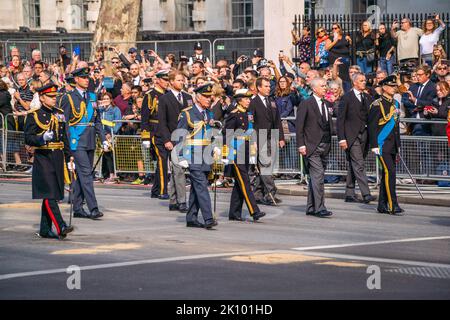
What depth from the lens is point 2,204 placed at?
21.3m

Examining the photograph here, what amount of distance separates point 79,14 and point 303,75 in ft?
88.0

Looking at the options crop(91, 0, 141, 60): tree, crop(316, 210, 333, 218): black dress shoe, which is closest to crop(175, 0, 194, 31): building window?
crop(91, 0, 141, 60): tree

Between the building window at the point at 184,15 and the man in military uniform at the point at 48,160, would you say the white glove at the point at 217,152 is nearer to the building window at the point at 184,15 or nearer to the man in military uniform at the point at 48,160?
the man in military uniform at the point at 48,160

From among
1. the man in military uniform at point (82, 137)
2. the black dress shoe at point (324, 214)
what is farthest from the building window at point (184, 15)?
the black dress shoe at point (324, 214)

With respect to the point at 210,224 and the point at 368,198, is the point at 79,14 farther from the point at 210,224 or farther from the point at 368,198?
the point at 210,224

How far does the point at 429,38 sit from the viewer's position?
1045 inches

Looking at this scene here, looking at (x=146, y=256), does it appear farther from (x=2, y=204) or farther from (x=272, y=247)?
(x=2, y=204)

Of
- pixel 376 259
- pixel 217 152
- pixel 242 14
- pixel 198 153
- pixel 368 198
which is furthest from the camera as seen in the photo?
pixel 242 14

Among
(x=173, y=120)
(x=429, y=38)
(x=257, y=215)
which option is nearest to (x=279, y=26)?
(x=429, y=38)

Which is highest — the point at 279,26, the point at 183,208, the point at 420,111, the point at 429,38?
the point at 279,26

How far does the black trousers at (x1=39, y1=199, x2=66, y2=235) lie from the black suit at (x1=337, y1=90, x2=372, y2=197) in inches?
232

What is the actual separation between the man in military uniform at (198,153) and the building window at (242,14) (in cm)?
2762

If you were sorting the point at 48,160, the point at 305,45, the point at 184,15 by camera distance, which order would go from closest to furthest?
1. the point at 48,160
2. the point at 305,45
3. the point at 184,15

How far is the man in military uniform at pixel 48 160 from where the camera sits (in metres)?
17.0
